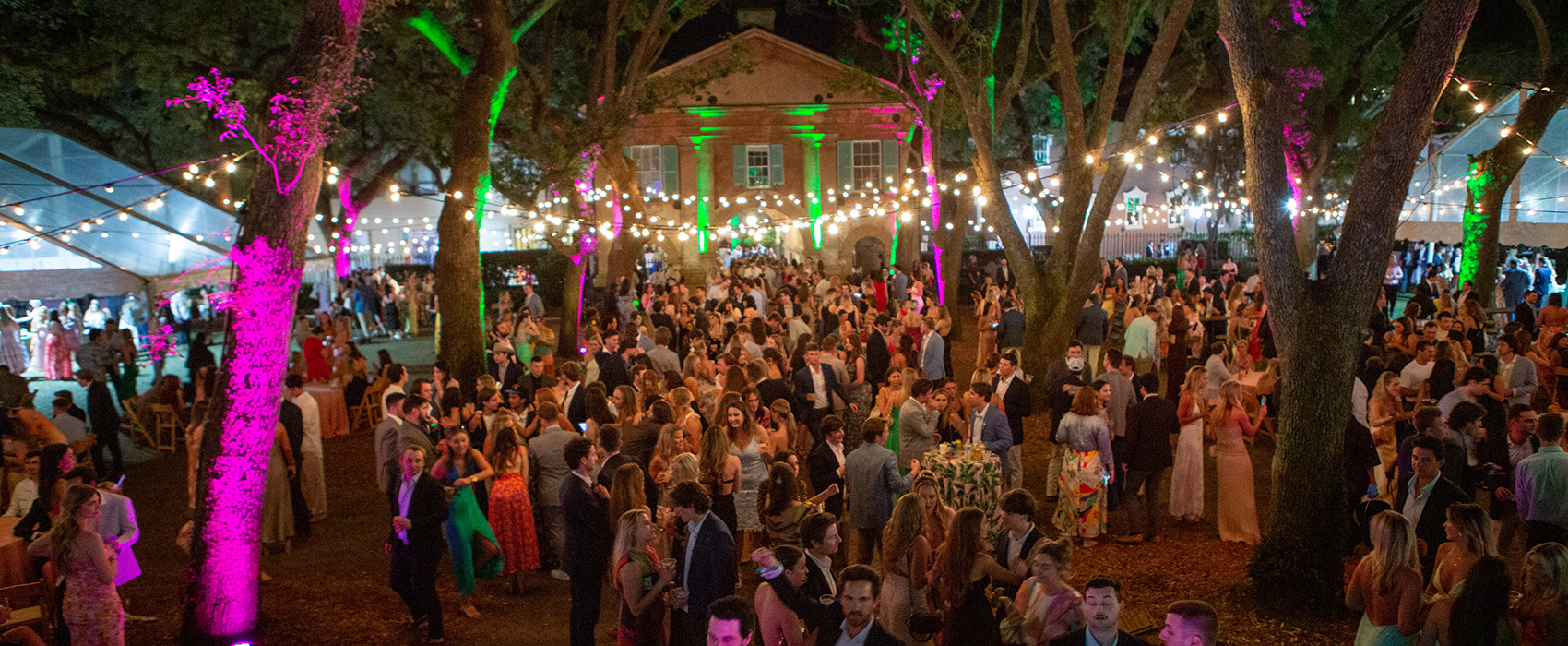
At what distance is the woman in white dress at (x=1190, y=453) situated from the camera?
25.3ft

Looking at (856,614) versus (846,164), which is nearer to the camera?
(856,614)

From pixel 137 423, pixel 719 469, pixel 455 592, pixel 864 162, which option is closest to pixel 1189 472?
pixel 719 469

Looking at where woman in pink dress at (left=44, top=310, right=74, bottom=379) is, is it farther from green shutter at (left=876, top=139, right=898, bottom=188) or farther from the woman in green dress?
green shutter at (left=876, top=139, right=898, bottom=188)

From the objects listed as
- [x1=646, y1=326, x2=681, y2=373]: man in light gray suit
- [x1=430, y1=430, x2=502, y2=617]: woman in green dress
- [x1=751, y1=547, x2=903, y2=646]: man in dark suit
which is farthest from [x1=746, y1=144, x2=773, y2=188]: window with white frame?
[x1=751, y1=547, x2=903, y2=646]: man in dark suit

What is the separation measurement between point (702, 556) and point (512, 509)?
235cm

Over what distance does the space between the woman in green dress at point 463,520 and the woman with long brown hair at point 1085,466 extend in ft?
13.1

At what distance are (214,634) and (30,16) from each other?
51.9ft

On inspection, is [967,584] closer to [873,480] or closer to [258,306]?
[873,480]

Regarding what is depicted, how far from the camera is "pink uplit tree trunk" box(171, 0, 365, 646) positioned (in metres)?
5.62

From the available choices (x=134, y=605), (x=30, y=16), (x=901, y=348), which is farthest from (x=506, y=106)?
(x=134, y=605)

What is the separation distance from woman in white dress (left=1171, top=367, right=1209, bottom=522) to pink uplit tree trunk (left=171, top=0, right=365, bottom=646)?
6193 mm

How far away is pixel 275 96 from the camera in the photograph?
18.4 ft

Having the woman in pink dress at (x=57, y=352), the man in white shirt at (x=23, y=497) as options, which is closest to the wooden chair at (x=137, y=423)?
the woman in pink dress at (x=57, y=352)

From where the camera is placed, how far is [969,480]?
6734 mm
